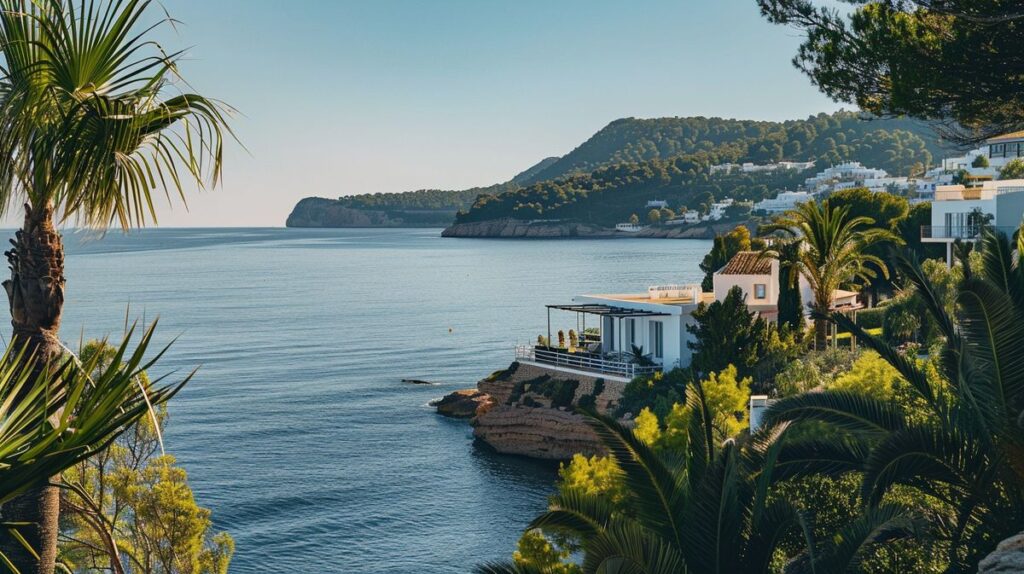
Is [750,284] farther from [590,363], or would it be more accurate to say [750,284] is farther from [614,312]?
[590,363]

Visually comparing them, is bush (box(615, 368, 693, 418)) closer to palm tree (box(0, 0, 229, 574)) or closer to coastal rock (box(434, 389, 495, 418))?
coastal rock (box(434, 389, 495, 418))

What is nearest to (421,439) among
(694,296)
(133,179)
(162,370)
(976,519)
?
(694,296)

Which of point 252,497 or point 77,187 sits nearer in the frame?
point 77,187

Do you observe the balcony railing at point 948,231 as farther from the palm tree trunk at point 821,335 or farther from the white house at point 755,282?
the palm tree trunk at point 821,335

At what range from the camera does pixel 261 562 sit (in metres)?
38.9

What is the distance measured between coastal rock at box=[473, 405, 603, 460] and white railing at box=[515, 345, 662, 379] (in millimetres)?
3197

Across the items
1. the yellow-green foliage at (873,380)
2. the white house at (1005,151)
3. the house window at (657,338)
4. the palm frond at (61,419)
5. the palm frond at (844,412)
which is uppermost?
the white house at (1005,151)

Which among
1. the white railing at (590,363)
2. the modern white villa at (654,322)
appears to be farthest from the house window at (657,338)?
the white railing at (590,363)

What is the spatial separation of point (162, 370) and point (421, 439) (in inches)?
1194

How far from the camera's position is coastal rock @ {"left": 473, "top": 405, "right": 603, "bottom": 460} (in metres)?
53.2

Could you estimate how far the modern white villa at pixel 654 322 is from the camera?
180 ft

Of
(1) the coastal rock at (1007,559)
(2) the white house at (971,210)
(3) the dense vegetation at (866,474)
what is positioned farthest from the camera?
(2) the white house at (971,210)

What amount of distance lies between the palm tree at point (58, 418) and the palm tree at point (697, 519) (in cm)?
754

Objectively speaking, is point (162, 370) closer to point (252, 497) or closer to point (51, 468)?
point (252, 497)
